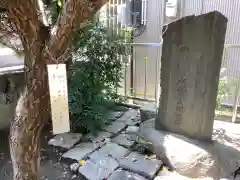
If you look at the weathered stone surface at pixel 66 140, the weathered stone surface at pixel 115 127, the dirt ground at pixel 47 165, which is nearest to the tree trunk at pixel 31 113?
the dirt ground at pixel 47 165

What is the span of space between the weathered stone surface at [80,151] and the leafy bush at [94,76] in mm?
296

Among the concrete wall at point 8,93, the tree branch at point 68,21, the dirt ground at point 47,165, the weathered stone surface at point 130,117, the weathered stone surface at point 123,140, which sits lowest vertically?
the dirt ground at point 47,165

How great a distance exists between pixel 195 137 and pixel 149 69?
2767mm

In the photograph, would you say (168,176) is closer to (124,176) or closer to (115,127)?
(124,176)

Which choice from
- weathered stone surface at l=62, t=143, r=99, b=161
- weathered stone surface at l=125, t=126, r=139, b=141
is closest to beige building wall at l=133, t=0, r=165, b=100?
weathered stone surface at l=125, t=126, r=139, b=141

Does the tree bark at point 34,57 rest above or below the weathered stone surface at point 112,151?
above

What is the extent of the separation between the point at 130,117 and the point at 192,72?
1.56m

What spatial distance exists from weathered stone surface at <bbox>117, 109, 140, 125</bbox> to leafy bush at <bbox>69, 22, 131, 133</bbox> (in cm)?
33

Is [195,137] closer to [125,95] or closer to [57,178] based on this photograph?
[57,178]

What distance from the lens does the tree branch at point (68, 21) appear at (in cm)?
125

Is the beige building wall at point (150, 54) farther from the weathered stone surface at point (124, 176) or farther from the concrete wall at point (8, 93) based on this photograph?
the weathered stone surface at point (124, 176)

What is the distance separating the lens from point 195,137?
10.3 feet

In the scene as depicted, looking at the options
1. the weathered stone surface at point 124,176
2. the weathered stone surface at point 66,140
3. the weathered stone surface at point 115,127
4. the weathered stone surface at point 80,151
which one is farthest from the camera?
the weathered stone surface at point 115,127

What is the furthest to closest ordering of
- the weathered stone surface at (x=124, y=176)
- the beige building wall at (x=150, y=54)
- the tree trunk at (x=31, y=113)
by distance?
the beige building wall at (x=150, y=54), the weathered stone surface at (x=124, y=176), the tree trunk at (x=31, y=113)
